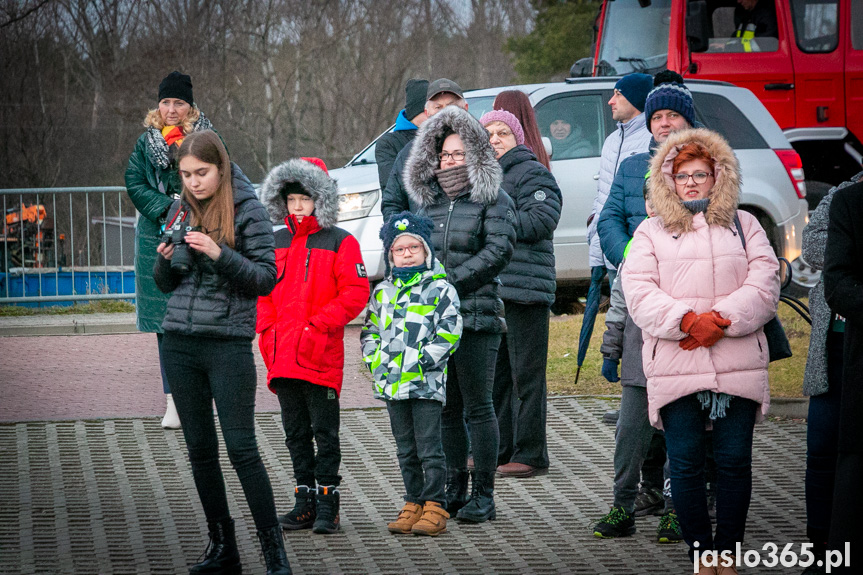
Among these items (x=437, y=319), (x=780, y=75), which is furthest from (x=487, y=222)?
(x=780, y=75)

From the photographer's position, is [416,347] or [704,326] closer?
[704,326]

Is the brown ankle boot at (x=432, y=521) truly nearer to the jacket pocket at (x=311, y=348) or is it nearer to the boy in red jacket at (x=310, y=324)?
the boy in red jacket at (x=310, y=324)

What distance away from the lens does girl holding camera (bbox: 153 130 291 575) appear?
468 cm

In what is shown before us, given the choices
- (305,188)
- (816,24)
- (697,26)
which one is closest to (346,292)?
(305,188)

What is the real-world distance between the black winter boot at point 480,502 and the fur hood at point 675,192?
64.2 inches

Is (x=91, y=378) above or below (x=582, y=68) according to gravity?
below

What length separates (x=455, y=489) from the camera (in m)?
5.73

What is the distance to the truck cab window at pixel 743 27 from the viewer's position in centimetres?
1322

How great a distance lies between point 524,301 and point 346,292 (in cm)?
119

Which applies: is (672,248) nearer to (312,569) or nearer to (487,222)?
(487,222)

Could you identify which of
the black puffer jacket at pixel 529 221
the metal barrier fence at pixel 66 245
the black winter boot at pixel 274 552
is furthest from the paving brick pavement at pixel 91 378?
the black winter boot at pixel 274 552

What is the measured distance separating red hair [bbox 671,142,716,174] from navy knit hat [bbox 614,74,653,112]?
1.92 meters

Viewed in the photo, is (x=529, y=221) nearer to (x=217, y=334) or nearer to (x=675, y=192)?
(x=675, y=192)

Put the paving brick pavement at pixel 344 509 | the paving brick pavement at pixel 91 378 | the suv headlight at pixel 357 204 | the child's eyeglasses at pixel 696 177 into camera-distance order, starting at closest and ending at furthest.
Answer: the child's eyeglasses at pixel 696 177
the paving brick pavement at pixel 344 509
the paving brick pavement at pixel 91 378
the suv headlight at pixel 357 204
